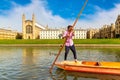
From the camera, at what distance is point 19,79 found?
42.1 ft

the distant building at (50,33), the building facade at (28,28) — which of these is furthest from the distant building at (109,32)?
the building facade at (28,28)

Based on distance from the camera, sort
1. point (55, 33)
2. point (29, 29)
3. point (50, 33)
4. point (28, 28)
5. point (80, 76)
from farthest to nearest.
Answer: point (55, 33) < point (50, 33) < point (28, 28) < point (29, 29) < point (80, 76)

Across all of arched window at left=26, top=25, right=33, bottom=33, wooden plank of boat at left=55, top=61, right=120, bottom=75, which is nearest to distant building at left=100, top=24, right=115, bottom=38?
arched window at left=26, top=25, right=33, bottom=33

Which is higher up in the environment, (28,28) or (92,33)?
(28,28)

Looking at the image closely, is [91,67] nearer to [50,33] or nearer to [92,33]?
[50,33]

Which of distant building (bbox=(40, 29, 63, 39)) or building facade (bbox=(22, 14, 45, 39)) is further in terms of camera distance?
distant building (bbox=(40, 29, 63, 39))

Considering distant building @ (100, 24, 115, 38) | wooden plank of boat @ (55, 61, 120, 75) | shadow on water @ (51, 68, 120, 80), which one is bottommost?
shadow on water @ (51, 68, 120, 80)

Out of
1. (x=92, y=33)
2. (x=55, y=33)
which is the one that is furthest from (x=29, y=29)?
(x=92, y=33)

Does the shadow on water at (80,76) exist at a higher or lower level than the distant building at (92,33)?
lower

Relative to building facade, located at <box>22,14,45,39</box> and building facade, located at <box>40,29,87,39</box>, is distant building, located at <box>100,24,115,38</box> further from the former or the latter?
building facade, located at <box>22,14,45,39</box>

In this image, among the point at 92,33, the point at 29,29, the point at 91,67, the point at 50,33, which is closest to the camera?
the point at 91,67

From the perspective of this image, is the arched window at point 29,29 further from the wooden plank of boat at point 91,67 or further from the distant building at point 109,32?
the wooden plank of boat at point 91,67

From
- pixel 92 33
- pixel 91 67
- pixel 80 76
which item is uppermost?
pixel 92 33

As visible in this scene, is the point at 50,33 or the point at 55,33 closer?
the point at 50,33
